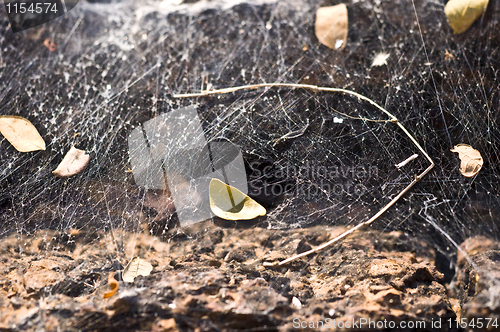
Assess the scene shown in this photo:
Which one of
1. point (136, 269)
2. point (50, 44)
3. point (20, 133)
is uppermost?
point (50, 44)

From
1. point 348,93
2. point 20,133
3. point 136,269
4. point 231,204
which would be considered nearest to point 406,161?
point 348,93

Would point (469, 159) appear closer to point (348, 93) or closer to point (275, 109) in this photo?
point (348, 93)

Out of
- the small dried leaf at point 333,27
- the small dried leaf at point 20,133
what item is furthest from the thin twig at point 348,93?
the small dried leaf at point 20,133

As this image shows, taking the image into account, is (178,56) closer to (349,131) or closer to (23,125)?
(23,125)

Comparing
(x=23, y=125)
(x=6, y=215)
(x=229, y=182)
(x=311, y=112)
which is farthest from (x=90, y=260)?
(x=311, y=112)

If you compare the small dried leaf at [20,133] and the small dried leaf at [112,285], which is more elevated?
the small dried leaf at [20,133]

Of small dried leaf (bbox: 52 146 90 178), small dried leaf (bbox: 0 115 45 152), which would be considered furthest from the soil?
small dried leaf (bbox: 0 115 45 152)

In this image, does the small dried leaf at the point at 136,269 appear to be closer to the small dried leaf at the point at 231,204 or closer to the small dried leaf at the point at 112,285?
the small dried leaf at the point at 112,285
